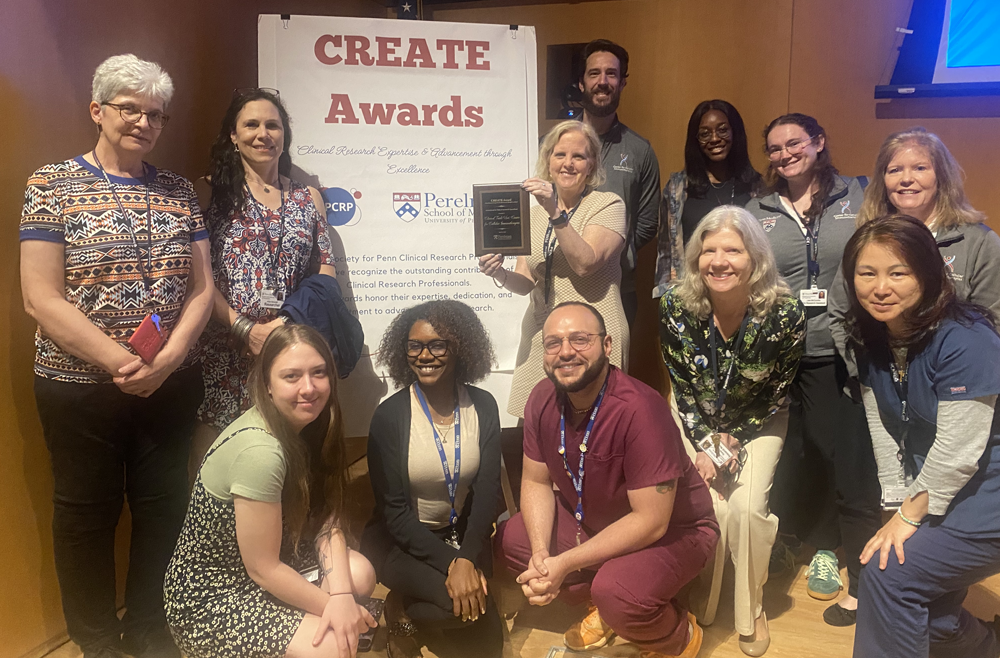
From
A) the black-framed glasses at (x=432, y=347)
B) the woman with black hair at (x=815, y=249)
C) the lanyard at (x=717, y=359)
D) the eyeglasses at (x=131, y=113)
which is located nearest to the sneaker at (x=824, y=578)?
the woman with black hair at (x=815, y=249)

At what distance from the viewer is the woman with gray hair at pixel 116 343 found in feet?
6.63

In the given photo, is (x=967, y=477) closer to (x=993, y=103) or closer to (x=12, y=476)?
(x=993, y=103)

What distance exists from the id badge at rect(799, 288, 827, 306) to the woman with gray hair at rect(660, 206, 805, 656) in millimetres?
291

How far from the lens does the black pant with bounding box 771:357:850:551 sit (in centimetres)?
272

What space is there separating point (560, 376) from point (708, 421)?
28.0 inches

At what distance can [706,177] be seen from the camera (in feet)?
10.2

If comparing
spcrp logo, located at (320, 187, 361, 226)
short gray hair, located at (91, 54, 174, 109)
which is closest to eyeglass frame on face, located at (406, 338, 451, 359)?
spcrp logo, located at (320, 187, 361, 226)

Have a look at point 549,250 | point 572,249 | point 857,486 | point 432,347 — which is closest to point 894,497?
point 857,486

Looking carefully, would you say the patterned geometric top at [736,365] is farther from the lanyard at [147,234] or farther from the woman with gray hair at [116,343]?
the lanyard at [147,234]

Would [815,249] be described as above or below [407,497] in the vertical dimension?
above

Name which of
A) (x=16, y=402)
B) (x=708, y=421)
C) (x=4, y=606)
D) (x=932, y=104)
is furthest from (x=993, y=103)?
(x=4, y=606)

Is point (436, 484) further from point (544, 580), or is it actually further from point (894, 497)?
point (894, 497)

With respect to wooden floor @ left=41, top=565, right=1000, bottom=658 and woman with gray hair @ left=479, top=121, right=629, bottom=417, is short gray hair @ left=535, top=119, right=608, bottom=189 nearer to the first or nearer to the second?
woman with gray hair @ left=479, top=121, right=629, bottom=417

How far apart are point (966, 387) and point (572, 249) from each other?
128cm
